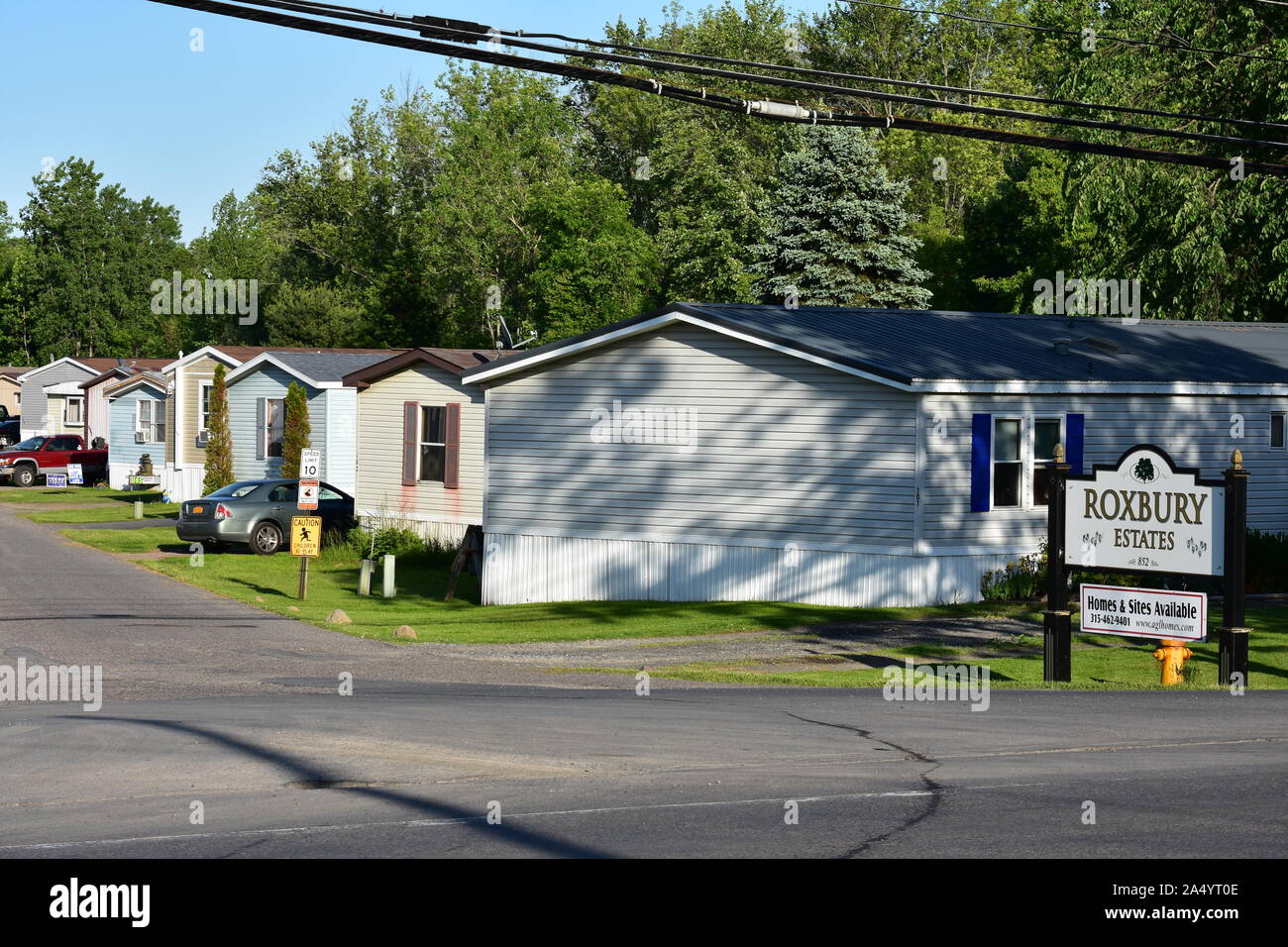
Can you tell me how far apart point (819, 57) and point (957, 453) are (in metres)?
71.4

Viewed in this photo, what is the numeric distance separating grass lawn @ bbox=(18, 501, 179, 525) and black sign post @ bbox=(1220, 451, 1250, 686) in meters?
35.6

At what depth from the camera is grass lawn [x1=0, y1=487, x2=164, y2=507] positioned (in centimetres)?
5269

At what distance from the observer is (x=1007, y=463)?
24.8 m

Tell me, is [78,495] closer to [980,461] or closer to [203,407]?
[203,407]

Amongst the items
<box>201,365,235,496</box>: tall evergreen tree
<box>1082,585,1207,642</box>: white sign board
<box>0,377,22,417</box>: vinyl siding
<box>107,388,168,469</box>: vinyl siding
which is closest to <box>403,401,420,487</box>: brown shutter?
<box>201,365,235,496</box>: tall evergreen tree

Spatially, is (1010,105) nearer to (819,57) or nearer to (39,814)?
(819,57)

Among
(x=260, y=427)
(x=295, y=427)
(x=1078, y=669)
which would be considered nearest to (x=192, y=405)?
(x=260, y=427)

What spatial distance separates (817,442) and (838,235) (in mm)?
31786

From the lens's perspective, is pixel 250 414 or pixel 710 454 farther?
pixel 250 414

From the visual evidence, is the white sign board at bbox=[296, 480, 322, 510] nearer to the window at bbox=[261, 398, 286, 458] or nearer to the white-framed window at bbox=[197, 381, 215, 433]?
the window at bbox=[261, 398, 286, 458]

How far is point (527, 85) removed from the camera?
85.2m

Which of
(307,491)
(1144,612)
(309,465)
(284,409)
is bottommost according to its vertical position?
(1144,612)

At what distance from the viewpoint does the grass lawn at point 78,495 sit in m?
52.7
